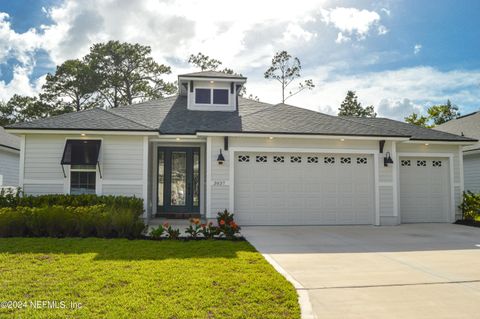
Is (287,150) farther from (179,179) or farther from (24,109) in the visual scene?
(24,109)

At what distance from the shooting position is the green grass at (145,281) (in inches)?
148

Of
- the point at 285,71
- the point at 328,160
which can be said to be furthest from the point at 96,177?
the point at 285,71

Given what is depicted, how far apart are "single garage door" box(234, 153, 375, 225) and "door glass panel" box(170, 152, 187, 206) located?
94.5 inches

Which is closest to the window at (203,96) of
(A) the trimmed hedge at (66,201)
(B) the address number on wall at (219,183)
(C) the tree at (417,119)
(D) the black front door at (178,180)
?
(D) the black front door at (178,180)

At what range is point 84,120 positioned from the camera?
11.1 m

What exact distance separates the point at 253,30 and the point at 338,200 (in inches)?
313

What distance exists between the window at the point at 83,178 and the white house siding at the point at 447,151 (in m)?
10.4

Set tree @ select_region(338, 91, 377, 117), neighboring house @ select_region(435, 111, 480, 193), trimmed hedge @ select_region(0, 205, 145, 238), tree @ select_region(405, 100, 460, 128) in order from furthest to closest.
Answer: tree @ select_region(338, 91, 377, 117)
tree @ select_region(405, 100, 460, 128)
neighboring house @ select_region(435, 111, 480, 193)
trimmed hedge @ select_region(0, 205, 145, 238)

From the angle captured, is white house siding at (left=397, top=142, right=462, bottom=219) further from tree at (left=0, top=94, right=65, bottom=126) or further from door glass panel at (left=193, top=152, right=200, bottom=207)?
tree at (left=0, top=94, right=65, bottom=126)

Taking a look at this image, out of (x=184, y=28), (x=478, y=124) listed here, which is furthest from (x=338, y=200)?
(x=184, y=28)

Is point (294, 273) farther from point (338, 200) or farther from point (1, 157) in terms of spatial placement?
point (1, 157)

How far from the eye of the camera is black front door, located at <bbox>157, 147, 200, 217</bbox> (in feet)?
40.4

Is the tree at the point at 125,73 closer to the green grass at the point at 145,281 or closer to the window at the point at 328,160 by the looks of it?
the window at the point at 328,160

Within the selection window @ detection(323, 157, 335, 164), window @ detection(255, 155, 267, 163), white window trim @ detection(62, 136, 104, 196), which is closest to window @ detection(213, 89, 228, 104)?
window @ detection(255, 155, 267, 163)
